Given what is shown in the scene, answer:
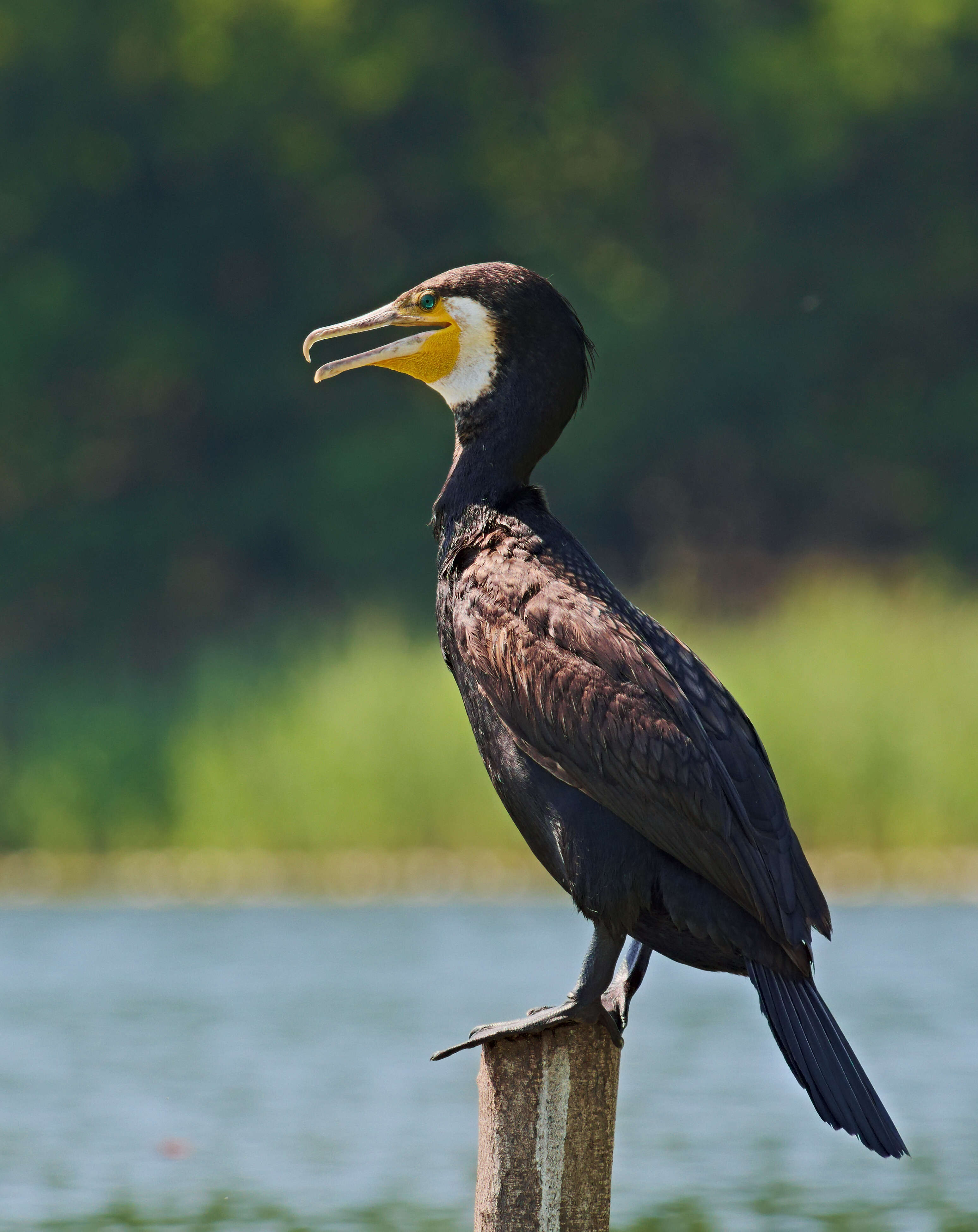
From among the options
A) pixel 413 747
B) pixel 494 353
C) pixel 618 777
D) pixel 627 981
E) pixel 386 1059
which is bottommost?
pixel 627 981

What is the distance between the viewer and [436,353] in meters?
3.89

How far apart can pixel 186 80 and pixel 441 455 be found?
4328mm

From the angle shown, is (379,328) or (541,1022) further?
(379,328)

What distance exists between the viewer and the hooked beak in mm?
3867

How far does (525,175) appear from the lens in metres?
21.3

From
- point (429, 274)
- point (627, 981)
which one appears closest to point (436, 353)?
point (627, 981)

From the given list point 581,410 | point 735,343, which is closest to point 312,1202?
point 581,410

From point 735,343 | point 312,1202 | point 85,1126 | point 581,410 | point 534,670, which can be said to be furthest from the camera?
point 735,343

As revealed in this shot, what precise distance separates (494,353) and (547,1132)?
1.33m

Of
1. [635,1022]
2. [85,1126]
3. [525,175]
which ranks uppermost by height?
[525,175]

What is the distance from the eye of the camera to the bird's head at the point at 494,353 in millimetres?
3871

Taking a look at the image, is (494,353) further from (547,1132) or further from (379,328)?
(547,1132)

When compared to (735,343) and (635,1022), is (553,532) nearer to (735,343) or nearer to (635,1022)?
(635,1022)

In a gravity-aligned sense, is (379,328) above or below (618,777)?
above
